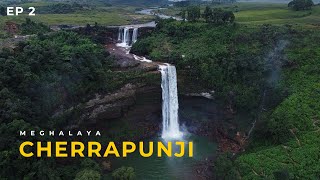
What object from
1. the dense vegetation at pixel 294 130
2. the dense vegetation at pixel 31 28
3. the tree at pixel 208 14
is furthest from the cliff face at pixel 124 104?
the tree at pixel 208 14

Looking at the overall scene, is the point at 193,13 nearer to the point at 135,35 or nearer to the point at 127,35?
the point at 135,35

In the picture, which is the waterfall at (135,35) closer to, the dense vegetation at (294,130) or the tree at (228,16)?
the tree at (228,16)

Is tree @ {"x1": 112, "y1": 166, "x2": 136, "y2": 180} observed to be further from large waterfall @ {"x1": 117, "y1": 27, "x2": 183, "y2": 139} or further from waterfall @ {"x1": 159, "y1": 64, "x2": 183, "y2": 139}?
waterfall @ {"x1": 159, "y1": 64, "x2": 183, "y2": 139}

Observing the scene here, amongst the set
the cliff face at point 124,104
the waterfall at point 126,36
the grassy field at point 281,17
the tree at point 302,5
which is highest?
the tree at point 302,5

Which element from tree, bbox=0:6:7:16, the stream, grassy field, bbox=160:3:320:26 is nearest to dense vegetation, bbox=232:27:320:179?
the stream

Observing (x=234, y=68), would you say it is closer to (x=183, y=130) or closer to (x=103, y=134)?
(x=183, y=130)

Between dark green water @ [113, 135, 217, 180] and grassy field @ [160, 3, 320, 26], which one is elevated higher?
grassy field @ [160, 3, 320, 26]
